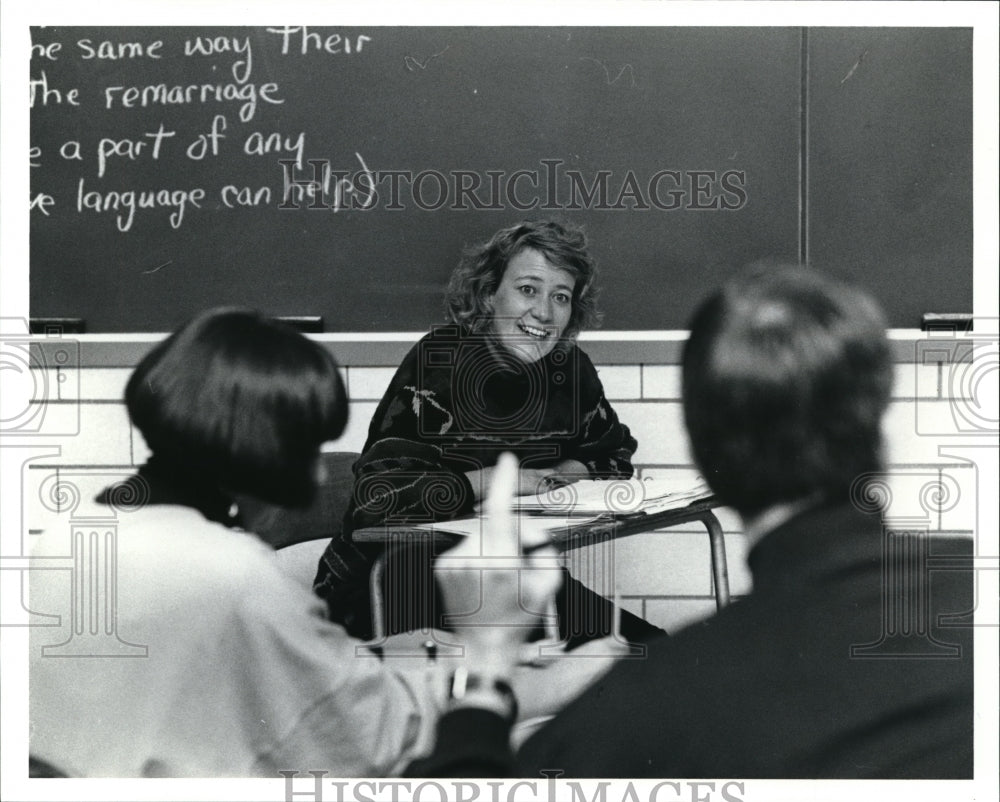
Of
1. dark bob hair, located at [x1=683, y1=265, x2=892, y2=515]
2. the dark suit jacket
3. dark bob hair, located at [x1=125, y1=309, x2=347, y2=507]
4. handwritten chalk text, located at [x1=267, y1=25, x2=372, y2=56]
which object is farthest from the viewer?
handwritten chalk text, located at [x1=267, y1=25, x2=372, y2=56]

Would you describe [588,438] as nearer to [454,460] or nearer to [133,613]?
[454,460]

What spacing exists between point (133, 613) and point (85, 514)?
0.32m

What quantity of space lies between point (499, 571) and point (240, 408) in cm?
87

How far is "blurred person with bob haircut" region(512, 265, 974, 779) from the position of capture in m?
2.06

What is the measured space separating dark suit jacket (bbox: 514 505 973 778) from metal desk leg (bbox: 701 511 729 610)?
16.6 inches

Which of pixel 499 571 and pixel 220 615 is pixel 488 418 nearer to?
pixel 499 571

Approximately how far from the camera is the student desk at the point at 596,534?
2902mm

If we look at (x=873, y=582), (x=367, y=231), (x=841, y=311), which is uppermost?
(x=367, y=231)

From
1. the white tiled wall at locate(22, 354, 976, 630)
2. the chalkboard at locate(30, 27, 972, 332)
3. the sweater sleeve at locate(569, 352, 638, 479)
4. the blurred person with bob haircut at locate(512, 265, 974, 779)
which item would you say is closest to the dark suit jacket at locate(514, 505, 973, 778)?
the blurred person with bob haircut at locate(512, 265, 974, 779)

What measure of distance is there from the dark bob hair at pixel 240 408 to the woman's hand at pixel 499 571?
18.0 inches

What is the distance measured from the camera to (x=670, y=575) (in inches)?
117

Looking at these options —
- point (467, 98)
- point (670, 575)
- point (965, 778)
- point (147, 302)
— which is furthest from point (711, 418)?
point (147, 302)

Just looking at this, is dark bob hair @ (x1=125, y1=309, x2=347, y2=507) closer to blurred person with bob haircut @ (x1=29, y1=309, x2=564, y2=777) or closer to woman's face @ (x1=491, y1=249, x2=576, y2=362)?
blurred person with bob haircut @ (x1=29, y1=309, x2=564, y2=777)

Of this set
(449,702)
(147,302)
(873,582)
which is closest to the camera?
(873,582)
